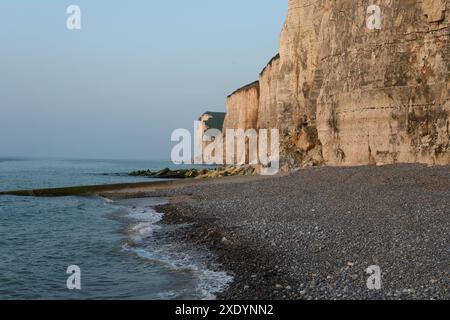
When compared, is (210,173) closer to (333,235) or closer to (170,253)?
(170,253)

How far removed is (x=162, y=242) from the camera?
12.6 m

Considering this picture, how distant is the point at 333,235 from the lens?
33.3ft

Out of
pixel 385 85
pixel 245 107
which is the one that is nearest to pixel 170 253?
pixel 385 85

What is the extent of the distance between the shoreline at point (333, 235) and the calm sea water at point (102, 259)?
2.28 ft

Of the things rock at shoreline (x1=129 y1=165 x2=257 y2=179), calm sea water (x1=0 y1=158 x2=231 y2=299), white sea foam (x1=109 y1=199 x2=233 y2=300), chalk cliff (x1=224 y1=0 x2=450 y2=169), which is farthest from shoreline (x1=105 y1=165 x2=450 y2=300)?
rock at shoreline (x1=129 y1=165 x2=257 y2=179)

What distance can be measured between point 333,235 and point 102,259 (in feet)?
16.9

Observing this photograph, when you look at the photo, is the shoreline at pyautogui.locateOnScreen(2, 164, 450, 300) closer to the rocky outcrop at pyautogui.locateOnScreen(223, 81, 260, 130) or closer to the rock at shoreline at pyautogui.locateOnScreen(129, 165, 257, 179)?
the rock at shoreline at pyautogui.locateOnScreen(129, 165, 257, 179)

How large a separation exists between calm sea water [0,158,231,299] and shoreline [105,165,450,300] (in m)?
0.69

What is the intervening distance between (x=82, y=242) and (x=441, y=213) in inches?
363

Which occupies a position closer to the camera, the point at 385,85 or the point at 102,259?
the point at 102,259

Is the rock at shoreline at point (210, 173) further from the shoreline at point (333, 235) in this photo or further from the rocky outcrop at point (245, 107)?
the shoreline at point (333, 235)

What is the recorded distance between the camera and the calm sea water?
836 centimetres

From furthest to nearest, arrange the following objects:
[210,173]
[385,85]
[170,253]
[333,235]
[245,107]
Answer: [245,107] → [210,173] → [385,85] → [170,253] → [333,235]

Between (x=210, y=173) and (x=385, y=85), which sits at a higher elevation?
(x=385, y=85)
